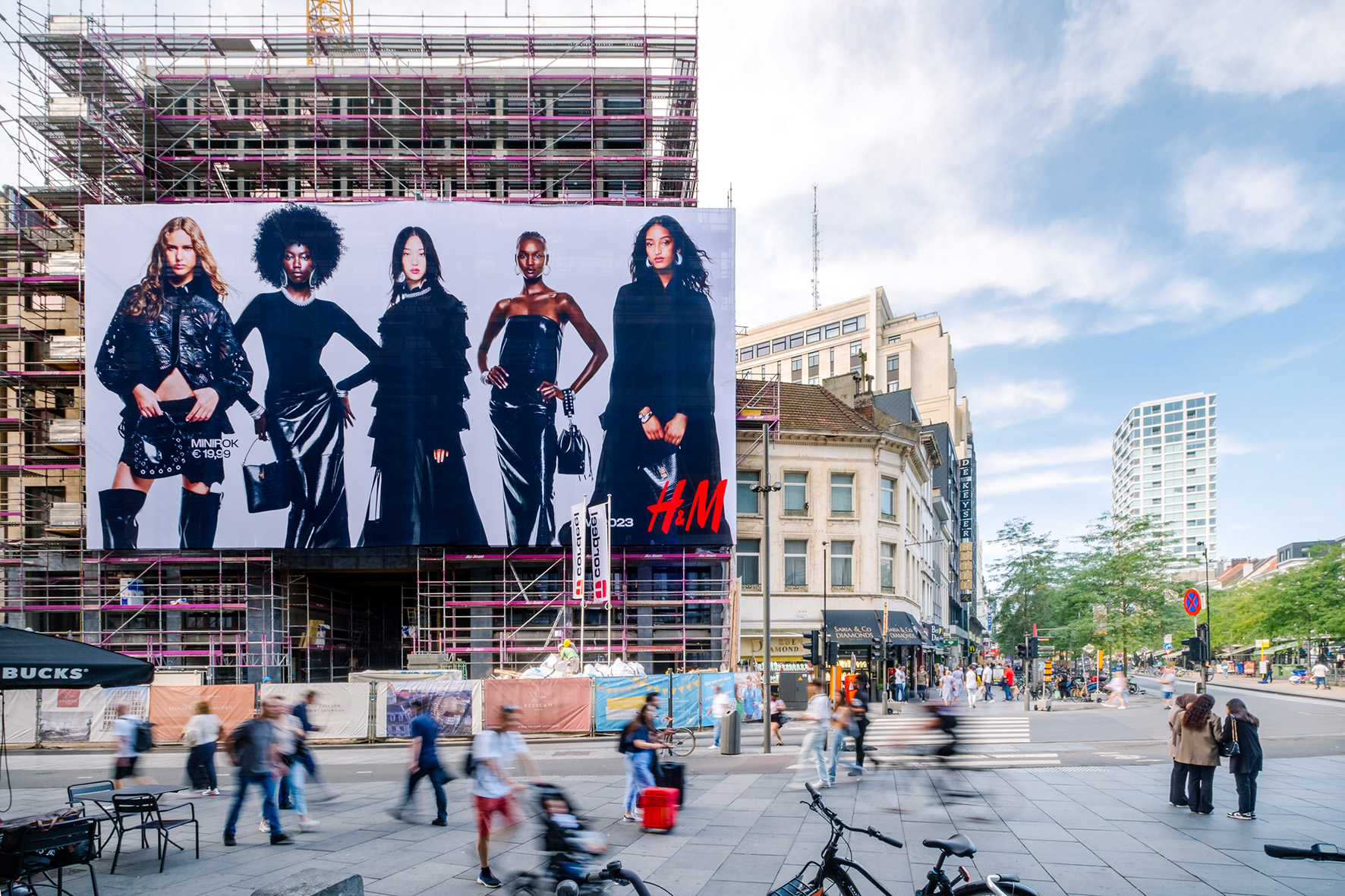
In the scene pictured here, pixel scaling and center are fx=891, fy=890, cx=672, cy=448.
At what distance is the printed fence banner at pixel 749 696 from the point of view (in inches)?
1155

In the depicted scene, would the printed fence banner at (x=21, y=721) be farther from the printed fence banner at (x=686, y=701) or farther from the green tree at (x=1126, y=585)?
the green tree at (x=1126, y=585)

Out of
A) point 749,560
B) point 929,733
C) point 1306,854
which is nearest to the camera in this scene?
point 1306,854

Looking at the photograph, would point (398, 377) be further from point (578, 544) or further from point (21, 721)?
point (21, 721)

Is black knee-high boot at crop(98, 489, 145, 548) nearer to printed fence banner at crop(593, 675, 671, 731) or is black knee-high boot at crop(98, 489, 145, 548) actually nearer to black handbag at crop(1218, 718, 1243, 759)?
printed fence banner at crop(593, 675, 671, 731)

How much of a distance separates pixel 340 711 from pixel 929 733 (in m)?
16.0

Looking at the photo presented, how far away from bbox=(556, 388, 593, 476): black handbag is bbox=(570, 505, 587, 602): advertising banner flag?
1491mm

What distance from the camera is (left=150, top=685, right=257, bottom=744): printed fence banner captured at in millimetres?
24562

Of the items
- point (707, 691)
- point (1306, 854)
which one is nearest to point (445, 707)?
point (707, 691)

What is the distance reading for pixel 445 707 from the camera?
25078 mm

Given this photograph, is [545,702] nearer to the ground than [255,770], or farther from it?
nearer to the ground

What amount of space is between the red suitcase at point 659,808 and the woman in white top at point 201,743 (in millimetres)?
7126

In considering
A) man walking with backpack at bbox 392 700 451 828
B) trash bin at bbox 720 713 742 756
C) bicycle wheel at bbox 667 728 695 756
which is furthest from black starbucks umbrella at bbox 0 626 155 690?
trash bin at bbox 720 713 742 756

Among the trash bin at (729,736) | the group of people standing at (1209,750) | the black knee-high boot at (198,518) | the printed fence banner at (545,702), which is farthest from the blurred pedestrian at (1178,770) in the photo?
the black knee-high boot at (198,518)

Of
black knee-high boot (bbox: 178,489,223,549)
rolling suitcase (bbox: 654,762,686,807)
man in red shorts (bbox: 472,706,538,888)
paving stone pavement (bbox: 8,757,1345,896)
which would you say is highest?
black knee-high boot (bbox: 178,489,223,549)
